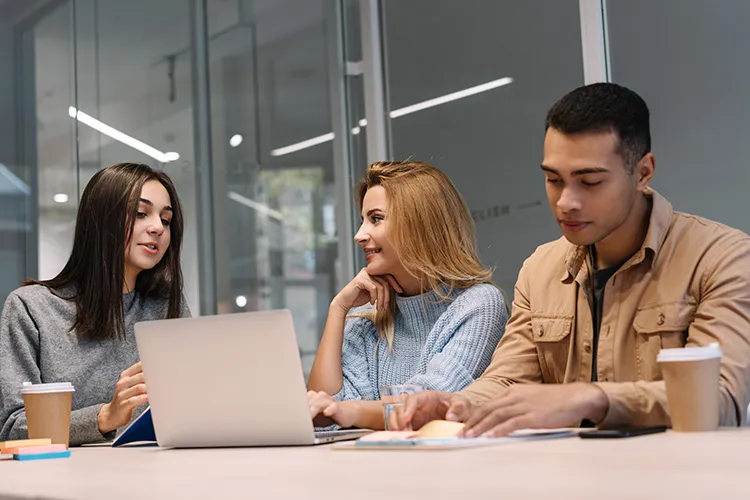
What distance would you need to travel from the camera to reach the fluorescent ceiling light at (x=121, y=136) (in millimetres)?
4707

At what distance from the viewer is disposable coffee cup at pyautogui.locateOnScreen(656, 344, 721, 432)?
144cm

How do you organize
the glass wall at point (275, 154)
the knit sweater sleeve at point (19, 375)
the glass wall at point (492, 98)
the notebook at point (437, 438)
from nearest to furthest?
the notebook at point (437, 438), the knit sweater sleeve at point (19, 375), the glass wall at point (492, 98), the glass wall at point (275, 154)

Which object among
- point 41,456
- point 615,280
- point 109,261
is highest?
point 109,261

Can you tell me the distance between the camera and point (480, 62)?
13.4ft

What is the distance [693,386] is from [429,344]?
3.72 ft

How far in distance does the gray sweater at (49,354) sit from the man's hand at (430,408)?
40.2 inches

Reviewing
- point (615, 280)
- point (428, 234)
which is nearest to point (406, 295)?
point (428, 234)

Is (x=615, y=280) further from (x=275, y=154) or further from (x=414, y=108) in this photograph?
(x=275, y=154)

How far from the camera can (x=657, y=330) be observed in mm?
1913

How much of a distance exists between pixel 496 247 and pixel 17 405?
2.04 metres

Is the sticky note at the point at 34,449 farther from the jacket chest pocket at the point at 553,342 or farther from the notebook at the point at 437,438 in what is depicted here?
the jacket chest pocket at the point at 553,342

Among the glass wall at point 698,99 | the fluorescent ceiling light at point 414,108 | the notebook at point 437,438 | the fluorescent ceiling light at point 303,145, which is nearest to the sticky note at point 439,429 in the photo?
the notebook at point 437,438

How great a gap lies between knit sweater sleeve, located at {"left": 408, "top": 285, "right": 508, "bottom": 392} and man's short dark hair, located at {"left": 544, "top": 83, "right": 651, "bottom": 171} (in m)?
0.64

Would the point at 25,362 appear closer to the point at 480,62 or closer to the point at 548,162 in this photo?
the point at 548,162
